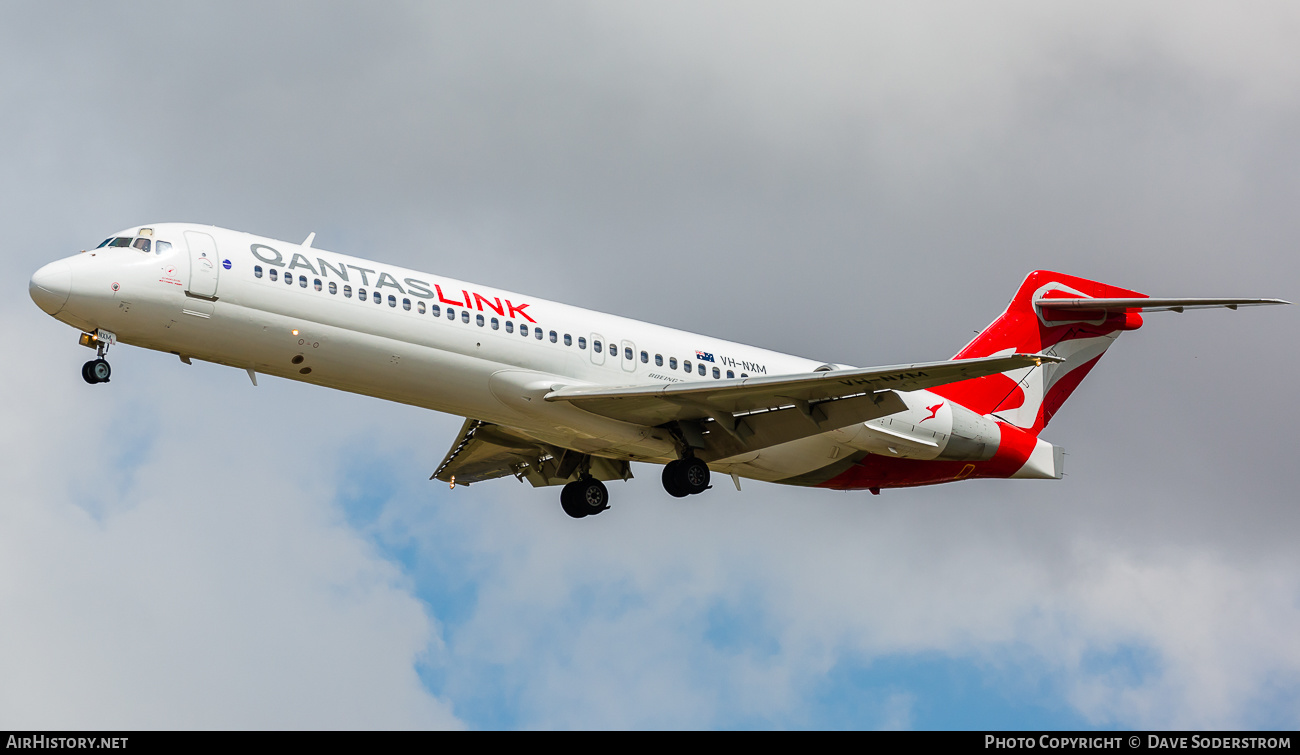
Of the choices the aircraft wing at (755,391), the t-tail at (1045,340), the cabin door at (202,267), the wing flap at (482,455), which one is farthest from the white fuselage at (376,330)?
the t-tail at (1045,340)

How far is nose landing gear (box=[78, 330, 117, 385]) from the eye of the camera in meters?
22.7

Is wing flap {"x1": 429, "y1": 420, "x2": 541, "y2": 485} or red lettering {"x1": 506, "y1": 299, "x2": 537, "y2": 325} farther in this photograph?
wing flap {"x1": 429, "y1": 420, "x2": 541, "y2": 485}

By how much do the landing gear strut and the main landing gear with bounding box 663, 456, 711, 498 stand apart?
10.4m

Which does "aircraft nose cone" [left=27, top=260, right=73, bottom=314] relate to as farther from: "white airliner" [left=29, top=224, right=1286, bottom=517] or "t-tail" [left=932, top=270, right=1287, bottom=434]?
"t-tail" [left=932, top=270, right=1287, bottom=434]

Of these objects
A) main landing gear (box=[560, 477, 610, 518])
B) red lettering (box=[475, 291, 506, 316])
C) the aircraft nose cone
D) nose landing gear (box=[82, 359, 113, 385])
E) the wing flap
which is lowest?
main landing gear (box=[560, 477, 610, 518])

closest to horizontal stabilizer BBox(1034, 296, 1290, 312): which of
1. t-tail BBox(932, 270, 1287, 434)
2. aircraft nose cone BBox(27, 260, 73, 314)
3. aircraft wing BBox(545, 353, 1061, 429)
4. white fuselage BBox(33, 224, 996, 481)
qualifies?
t-tail BBox(932, 270, 1287, 434)

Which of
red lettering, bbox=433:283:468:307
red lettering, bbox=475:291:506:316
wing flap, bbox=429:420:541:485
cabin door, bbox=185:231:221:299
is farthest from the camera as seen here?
wing flap, bbox=429:420:541:485

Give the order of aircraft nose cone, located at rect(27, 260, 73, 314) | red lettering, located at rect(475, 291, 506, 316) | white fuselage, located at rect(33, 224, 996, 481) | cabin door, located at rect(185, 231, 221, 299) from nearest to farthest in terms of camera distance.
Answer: aircraft nose cone, located at rect(27, 260, 73, 314), white fuselage, located at rect(33, 224, 996, 481), cabin door, located at rect(185, 231, 221, 299), red lettering, located at rect(475, 291, 506, 316)

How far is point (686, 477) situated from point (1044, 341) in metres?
10.3

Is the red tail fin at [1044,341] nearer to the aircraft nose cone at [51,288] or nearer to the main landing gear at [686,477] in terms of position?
the main landing gear at [686,477]

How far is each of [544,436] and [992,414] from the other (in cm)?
1028

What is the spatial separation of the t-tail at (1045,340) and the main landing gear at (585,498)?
26.6 feet
